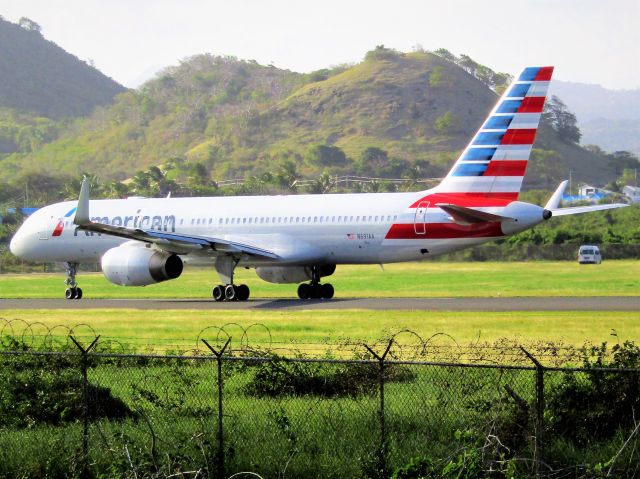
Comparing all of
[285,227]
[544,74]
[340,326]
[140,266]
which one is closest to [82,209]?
[140,266]

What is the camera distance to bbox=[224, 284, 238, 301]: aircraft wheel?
136ft

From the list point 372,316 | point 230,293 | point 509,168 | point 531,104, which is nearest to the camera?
point 372,316

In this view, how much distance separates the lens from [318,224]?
42.6 metres

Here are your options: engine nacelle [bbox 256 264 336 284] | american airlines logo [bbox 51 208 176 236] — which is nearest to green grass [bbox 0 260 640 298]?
engine nacelle [bbox 256 264 336 284]

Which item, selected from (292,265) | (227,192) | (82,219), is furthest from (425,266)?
(227,192)

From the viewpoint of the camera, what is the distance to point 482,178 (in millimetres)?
39656

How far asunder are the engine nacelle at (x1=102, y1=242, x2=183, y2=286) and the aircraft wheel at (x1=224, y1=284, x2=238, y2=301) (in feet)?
6.18

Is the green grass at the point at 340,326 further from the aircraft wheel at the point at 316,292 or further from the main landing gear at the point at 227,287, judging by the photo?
the aircraft wheel at the point at 316,292

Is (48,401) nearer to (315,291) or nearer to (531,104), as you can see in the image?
(531,104)

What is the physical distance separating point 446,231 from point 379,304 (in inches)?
147

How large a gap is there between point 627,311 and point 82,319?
1596 centimetres

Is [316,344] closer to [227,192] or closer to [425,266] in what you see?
[425,266]

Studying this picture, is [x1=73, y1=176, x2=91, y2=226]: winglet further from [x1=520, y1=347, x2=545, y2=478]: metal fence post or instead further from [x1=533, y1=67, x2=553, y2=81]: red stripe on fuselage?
[x1=520, y1=347, x2=545, y2=478]: metal fence post

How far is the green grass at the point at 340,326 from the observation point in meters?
26.7
